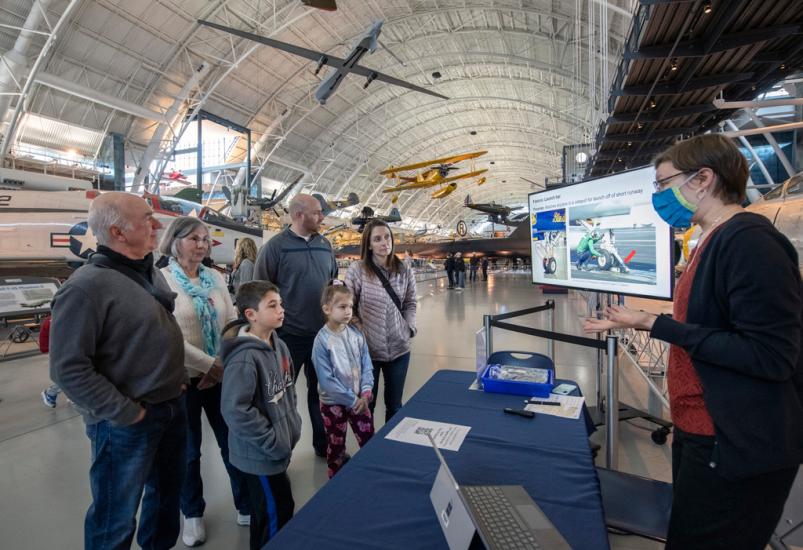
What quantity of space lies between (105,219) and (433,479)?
1503mm

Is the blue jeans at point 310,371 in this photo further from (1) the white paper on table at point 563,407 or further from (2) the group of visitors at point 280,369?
(1) the white paper on table at point 563,407

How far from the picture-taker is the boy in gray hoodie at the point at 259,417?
5.47 ft

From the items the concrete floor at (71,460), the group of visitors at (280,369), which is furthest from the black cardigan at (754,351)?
the concrete floor at (71,460)

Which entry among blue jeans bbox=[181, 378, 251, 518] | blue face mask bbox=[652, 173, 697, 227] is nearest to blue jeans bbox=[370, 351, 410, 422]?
blue jeans bbox=[181, 378, 251, 518]

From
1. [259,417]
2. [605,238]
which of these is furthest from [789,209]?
[259,417]

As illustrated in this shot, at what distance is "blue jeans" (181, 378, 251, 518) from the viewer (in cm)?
214

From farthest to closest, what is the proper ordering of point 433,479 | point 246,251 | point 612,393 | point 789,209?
point 246,251 → point 789,209 → point 612,393 → point 433,479

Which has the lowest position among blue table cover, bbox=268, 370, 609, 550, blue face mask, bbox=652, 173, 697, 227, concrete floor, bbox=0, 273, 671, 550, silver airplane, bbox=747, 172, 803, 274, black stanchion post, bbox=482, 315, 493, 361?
A: concrete floor, bbox=0, 273, 671, 550

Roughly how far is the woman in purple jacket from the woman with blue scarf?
930 mm

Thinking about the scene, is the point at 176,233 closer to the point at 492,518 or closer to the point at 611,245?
the point at 492,518

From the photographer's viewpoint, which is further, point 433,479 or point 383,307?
point 383,307

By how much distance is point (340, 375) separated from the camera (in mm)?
2436

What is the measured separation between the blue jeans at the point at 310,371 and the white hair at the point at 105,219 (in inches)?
56.5

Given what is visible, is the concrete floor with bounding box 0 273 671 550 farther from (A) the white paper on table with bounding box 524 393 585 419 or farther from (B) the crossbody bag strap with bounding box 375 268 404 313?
(B) the crossbody bag strap with bounding box 375 268 404 313
